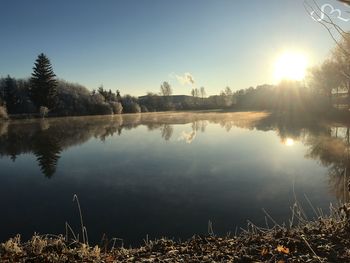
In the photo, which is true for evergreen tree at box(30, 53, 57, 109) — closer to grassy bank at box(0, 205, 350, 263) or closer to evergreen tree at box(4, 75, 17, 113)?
evergreen tree at box(4, 75, 17, 113)

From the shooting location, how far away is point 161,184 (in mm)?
11688

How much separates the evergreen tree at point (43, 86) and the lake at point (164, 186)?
138 feet

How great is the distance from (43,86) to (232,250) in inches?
2382

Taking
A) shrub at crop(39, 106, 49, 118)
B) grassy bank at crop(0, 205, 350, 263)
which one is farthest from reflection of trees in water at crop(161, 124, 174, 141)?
shrub at crop(39, 106, 49, 118)

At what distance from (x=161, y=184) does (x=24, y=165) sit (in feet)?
24.8

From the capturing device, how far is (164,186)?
11414 millimetres

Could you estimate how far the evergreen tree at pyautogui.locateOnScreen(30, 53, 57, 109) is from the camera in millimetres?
59875

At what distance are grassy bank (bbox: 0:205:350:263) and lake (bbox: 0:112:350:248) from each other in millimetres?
1686

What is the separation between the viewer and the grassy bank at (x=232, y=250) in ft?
15.0

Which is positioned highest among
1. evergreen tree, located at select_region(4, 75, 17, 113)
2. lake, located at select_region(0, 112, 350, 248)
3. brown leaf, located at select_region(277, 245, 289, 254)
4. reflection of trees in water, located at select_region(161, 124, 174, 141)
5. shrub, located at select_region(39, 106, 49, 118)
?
evergreen tree, located at select_region(4, 75, 17, 113)

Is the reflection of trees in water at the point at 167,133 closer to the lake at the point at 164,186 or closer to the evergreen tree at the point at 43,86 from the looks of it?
the lake at the point at 164,186

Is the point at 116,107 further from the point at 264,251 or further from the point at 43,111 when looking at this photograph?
the point at 264,251

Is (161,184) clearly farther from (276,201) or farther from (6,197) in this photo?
(6,197)

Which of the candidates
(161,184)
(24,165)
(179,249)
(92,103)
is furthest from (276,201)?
(92,103)
